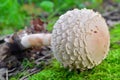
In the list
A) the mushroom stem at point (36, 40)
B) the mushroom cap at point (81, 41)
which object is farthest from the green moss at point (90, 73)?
Result: the mushroom stem at point (36, 40)

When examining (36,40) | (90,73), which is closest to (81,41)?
(90,73)

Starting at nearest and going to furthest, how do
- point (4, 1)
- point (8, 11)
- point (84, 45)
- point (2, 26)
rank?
point (84, 45) < point (4, 1) < point (8, 11) < point (2, 26)

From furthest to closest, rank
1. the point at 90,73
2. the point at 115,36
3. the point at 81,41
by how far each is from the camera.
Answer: the point at 115,36, the point at 90,73, the point at 81,41

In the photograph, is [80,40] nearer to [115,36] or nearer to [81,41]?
[81,41]

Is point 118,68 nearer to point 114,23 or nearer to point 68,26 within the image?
point 68,26

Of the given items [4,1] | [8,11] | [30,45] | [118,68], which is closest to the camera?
[118,68]

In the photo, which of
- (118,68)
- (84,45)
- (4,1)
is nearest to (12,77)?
(84,45)

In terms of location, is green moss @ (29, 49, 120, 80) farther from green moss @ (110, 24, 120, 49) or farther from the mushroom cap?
green moss @ (110, 24, 120, 49)

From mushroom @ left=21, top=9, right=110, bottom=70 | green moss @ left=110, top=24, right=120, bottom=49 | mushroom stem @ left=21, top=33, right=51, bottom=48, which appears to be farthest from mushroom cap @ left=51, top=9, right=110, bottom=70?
green moss @ left=110, top=24, right=120, bottom=49
